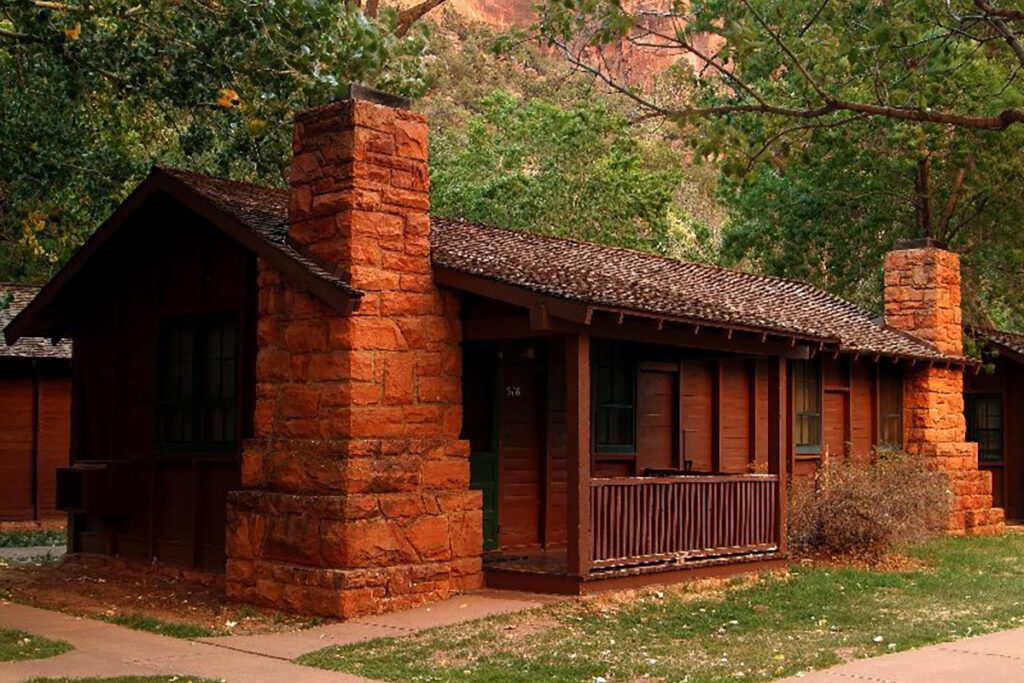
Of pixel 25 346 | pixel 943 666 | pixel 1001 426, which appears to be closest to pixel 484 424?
pixel 943 666

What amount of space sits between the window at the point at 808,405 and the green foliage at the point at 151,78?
7088 mm

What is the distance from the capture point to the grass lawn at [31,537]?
62.6ft

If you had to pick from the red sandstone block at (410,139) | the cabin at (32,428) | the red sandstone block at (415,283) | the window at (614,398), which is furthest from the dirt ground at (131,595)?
the cabin at (32,428)

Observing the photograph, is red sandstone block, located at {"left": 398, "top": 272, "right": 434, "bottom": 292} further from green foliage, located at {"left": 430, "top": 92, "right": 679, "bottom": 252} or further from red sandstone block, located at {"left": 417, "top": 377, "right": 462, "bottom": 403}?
green foliage, located at {"left": 430, "top": 92, "right": 679, "bottom": 252}

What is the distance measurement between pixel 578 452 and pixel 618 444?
3.92 m

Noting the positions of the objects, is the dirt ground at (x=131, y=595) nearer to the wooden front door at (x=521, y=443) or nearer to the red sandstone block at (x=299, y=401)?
the red sandstone block at (x=299, y=401)

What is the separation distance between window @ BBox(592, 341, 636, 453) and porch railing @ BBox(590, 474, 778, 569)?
1.98 meters

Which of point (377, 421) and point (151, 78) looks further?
point (151, 78)

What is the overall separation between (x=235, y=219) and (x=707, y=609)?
5811 mm

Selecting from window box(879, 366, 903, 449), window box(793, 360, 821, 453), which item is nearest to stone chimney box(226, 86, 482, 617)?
window box(793, 360, 821, 453)

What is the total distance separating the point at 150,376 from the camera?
50.2 ft

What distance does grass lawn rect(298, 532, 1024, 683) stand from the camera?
31.6ft

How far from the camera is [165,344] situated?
49.7 ft

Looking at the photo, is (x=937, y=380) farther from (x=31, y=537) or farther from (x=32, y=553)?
(x=31, y=537)
